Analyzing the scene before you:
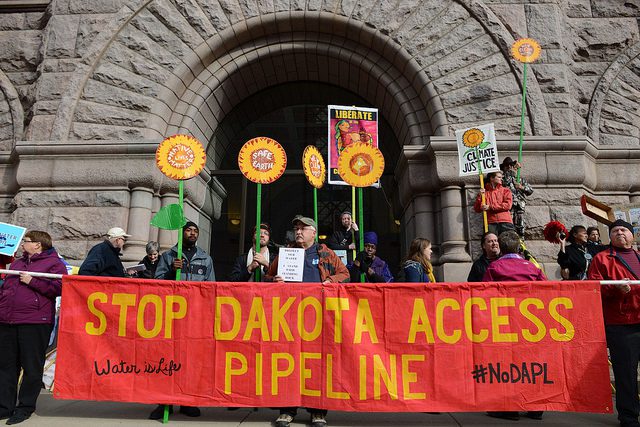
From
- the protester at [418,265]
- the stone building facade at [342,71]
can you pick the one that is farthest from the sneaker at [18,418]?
the protester at [418,265]

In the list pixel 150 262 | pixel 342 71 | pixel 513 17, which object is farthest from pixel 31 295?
pixel 513 17

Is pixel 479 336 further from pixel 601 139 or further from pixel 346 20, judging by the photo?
pixel 346 20

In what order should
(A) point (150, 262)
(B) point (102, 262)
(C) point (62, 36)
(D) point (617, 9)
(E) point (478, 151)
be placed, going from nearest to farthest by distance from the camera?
(B) point (102, 262), (A) point (150, 262), (E) point (478, 151), (C) point (62, 36), (D) point (617, 9)

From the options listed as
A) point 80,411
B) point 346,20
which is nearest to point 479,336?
point 80,411

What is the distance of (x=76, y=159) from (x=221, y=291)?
5132 millimetres

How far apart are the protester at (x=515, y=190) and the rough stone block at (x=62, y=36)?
7.90 metres

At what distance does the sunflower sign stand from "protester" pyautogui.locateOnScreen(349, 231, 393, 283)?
6.26 ft

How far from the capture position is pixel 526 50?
7297 millimetres

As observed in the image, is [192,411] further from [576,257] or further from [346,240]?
[576,257]

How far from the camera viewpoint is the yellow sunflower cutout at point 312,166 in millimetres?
5739

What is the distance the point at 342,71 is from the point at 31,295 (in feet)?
22.7

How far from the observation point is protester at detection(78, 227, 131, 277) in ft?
15.3

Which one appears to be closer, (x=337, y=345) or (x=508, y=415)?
(x=337, y=345)

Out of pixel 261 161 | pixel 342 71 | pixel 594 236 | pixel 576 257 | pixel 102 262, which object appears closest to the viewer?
pixel 102 262
